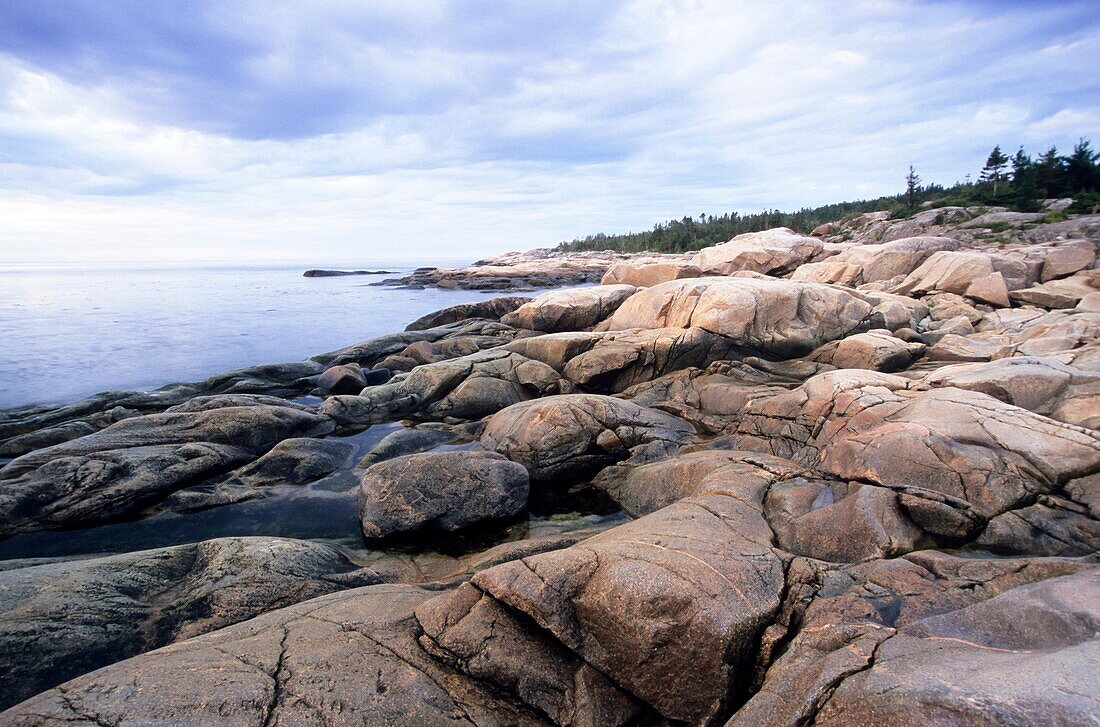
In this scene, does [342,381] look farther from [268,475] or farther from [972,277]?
[972,277]

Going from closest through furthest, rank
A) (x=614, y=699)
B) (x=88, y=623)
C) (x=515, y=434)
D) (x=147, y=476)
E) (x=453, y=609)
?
(x=614, y=699)
(x=453, y=609)
(x=88, y=623)
(x=147, y=476)
(x=515, y=434)

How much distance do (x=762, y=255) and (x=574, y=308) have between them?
13441mm

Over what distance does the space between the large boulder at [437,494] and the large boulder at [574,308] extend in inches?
483

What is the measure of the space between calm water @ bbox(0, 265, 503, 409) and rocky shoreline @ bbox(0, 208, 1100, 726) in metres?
6.88

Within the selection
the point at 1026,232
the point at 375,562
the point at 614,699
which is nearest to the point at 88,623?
the point at 375,562

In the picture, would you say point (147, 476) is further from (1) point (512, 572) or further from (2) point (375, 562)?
(1) point (512, 572)

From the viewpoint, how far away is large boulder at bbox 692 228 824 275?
28.4 m

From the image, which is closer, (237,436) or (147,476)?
(147,476)

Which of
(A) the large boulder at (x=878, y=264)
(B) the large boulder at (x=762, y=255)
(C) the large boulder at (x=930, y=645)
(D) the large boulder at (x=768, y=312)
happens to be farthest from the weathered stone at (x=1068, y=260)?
(C) the large boulder at (x=930, y=645)

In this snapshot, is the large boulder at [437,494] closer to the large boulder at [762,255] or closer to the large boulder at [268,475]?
the large boulder at [268,475]

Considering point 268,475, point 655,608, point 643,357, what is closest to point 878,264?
point 643,357

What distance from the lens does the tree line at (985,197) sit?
3750cm

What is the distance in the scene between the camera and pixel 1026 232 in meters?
31.0

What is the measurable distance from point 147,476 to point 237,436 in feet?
7.63
